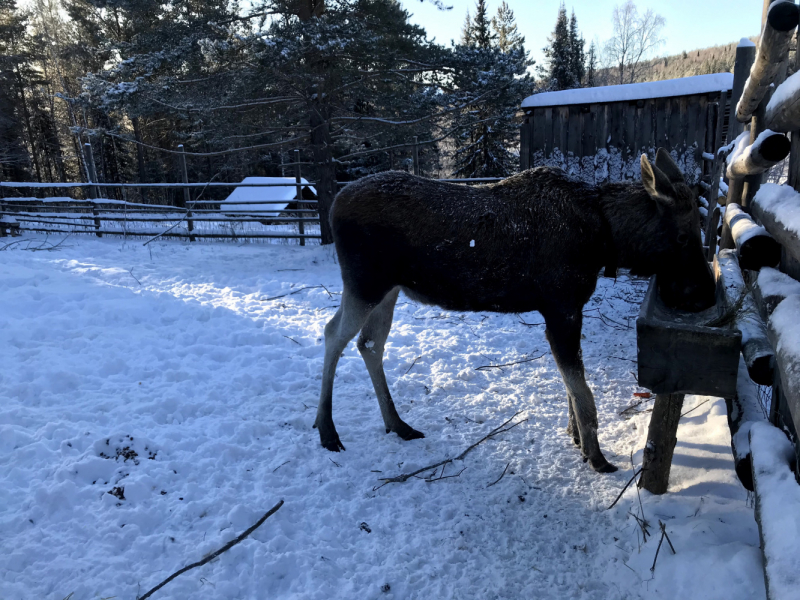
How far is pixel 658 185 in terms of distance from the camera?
2932 millimetres

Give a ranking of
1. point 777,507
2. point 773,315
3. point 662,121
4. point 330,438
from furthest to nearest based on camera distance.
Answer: point 662,121 → point 330,438 → point 773,315 → point 777,507

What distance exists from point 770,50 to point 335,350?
3.18 meters

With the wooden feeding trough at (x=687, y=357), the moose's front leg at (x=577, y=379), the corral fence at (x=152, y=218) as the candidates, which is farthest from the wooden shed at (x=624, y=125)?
the wooden feeding trough at (x=687, y=357)

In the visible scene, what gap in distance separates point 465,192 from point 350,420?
6.50 feet

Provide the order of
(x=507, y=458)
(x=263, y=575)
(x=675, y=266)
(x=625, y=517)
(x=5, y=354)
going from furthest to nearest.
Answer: (x=5, y=354) → (x=507, y=458) → (x=675, y=266) → (x=625, y=517) → (x=263, y=575)

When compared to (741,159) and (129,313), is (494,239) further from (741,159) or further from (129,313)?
(129,313)

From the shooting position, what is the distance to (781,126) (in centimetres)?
216

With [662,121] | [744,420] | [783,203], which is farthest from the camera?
[662,121]

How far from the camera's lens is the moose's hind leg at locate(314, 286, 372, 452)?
3574 mm

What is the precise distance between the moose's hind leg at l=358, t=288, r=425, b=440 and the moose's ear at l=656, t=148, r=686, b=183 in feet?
6.36

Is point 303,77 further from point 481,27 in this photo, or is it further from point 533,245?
point 481,27

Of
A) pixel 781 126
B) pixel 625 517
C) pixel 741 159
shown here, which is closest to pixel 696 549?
pixel 625 517

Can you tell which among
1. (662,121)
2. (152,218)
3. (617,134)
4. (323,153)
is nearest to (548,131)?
(617,134)

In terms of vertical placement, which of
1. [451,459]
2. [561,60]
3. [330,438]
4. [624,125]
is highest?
[561,60]
